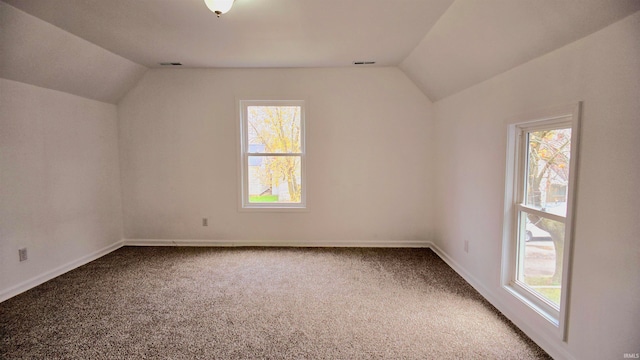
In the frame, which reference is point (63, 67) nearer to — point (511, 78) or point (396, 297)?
point (396, 297)

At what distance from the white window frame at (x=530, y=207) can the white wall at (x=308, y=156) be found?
156 cm

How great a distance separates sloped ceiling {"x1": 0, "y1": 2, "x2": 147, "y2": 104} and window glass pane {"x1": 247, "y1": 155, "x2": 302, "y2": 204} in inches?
76.7

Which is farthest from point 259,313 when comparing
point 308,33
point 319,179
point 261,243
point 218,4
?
point 308,33

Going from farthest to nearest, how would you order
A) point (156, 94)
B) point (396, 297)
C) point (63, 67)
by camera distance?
point (156, 94)
point (63, 67)
point (396, 297)

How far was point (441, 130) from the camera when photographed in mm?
3547

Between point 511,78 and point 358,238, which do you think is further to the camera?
point 358,238

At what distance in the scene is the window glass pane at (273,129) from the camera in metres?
3.93

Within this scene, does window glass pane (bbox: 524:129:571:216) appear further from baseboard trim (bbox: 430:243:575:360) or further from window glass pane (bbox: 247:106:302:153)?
window glass pane (bbox: 247:106:302:153)

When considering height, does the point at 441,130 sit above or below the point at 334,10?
below

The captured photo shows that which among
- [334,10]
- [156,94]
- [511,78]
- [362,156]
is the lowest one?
[362,156]

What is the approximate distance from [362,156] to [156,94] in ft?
9.95

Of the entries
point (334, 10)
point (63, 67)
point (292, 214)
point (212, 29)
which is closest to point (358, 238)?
point (292, 214)

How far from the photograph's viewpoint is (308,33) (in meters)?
2.66

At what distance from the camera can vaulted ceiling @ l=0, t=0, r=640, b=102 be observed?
1.79 metres
